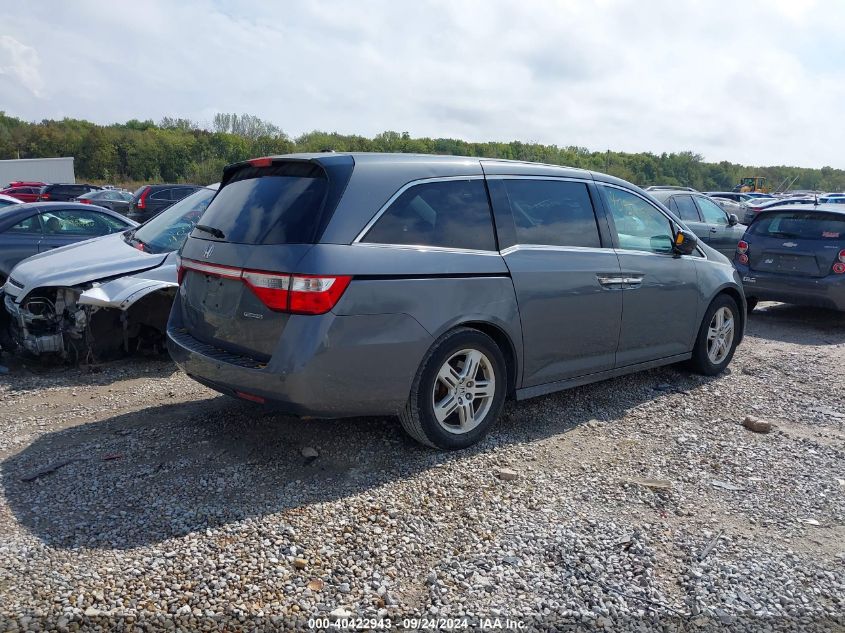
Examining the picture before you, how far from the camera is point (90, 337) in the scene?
242 inches

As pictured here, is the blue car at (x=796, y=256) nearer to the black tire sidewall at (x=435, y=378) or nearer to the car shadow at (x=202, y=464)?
the car shadow at (x=202, y=464)

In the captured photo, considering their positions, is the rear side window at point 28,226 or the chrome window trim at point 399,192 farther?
the rear side window at point 28,226

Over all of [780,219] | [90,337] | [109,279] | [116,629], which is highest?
[780,219]

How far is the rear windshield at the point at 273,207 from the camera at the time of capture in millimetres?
3926

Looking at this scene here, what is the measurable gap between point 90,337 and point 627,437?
4649 millimetres

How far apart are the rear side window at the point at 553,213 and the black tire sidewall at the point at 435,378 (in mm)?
822

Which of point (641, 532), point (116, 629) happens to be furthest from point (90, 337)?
point (641, 532)

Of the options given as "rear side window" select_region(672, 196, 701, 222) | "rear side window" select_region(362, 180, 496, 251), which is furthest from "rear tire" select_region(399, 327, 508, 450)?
"rear side window" select_region(672, 196, 701, 222)

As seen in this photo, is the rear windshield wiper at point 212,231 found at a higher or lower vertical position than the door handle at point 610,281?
higher

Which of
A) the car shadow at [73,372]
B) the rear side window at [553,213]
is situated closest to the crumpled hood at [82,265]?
the car shadow at [73,372]

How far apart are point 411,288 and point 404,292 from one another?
0.06 metres

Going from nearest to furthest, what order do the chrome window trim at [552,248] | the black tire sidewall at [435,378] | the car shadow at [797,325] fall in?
the black tire sidewall at [435,378], the chrome window trim at [552,248], the car shadow at [797,325]

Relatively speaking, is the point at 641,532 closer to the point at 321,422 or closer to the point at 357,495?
the point at 357,495

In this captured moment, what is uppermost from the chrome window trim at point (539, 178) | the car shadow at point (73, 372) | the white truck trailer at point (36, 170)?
the white truck trailer at point (36, 170)
